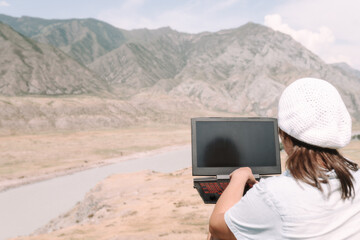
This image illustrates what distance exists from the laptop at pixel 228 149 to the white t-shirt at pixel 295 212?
189 centimetres

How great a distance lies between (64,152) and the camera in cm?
4069

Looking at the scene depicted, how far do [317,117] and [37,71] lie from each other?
10518 centimetres

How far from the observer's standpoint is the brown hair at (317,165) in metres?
1.57

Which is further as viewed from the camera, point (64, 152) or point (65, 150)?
point (65, 150)

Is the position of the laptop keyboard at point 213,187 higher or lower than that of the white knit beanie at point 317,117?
lower

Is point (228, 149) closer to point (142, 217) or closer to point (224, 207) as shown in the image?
point (224, 207)

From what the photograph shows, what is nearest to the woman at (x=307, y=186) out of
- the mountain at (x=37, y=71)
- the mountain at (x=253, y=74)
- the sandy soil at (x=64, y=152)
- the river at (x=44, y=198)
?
the river at (x=44, y=198)

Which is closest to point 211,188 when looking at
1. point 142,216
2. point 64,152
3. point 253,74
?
point 142,216

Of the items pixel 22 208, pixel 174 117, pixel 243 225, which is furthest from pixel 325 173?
pixel 174 117

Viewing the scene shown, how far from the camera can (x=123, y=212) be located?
35.3ft

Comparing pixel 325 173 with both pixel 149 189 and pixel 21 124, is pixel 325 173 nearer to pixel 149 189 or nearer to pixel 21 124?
pixel 149 189

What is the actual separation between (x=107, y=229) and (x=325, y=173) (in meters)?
7.72

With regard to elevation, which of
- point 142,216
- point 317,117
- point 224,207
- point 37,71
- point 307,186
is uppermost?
point 37,71

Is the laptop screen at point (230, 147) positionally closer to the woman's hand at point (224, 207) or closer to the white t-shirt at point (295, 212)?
the woman's hand at point (224, 207)
